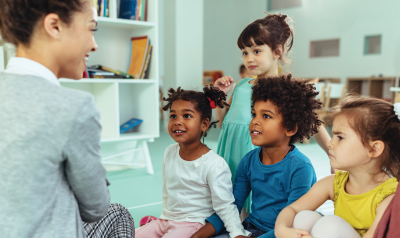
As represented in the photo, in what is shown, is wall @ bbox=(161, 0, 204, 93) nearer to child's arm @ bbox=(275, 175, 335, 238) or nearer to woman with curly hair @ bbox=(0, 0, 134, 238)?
child's arm @ bbox=(275, 175, 335, 238)

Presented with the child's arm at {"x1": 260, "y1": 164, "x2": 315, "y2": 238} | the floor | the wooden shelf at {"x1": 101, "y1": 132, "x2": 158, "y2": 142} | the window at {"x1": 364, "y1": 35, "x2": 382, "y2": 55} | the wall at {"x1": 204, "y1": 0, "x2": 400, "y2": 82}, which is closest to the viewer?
the child's arm at {"x1": 260, "y1": 164, "x2": 315, "y2": 238}

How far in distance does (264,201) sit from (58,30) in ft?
3.15

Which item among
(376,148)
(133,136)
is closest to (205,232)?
(376,148)

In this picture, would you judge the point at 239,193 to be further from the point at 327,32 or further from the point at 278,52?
the point at 327,32

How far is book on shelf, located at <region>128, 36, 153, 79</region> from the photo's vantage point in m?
2.80

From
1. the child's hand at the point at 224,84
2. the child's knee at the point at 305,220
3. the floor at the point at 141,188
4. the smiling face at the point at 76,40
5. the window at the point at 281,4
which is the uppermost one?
the window at the point at 281,4

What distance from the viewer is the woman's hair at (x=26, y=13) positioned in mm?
714

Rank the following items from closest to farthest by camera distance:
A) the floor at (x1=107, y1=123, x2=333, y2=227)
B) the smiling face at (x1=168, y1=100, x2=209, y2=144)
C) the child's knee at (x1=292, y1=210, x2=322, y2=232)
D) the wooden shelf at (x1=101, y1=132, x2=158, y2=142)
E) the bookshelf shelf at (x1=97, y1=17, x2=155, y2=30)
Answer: the child's knee at (x1=292, y1=210, x2=322, y2=232), the smiling face at (x1=168, y1=100, x2=209, y2=144), the floor at (x1=107, y1=123, x2=333, y2=227), the bookshelf shelf at (x1=97, y1=17, x2=155, y2=30), the wooden shelf at (x1=101, y1=132, x2=158, y2=142)

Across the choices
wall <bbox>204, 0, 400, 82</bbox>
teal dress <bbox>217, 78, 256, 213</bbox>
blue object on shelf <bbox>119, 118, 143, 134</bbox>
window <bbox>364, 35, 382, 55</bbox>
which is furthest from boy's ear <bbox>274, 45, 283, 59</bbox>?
window <bbox>364, 35, 382, 55</bbox>

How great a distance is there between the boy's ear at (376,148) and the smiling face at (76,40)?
817 millimetres

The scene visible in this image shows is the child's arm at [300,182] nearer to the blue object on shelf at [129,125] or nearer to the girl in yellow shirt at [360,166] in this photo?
the girl in yellow shirt at [360,166]

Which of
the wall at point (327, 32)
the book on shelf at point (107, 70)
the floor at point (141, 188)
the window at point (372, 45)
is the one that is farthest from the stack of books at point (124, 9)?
the window at point (372, 45)

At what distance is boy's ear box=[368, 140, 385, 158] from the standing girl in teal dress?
0.59m

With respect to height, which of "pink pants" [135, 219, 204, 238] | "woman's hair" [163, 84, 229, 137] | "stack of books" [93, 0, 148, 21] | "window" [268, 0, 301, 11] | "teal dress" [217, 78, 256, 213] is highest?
"window" [268, 0, 301, 11]
